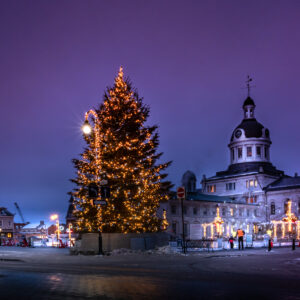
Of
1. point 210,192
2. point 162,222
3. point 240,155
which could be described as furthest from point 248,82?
point 162,222

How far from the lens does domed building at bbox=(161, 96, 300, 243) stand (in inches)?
3364

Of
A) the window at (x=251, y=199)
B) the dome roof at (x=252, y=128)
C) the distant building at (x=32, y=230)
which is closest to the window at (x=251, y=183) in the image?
the window at (x=251, y=199)

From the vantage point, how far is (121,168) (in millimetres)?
32656

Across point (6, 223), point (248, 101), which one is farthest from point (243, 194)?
point (6, 223)

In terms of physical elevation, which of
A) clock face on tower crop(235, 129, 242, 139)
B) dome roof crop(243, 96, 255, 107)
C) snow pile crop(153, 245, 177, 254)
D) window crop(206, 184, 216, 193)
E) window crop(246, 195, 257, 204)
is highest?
dome roof crop(243, 96, 255, 107)

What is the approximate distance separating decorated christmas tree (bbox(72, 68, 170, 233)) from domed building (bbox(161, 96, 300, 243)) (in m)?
45.8

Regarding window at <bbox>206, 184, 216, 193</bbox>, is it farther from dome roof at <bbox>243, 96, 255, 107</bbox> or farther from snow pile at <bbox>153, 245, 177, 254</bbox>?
snow pile at <bbox>153, 245, 177, 254</bbox>

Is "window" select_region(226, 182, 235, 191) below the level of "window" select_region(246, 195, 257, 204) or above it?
above

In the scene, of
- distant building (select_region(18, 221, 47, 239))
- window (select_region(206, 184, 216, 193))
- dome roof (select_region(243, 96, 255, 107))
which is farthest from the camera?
distant building (select_region(18, 221, 47, 239))

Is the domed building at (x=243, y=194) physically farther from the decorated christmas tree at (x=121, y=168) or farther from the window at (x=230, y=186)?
the decorated christmas tree at (x=121, y=168)

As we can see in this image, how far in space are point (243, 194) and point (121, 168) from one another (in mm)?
78404

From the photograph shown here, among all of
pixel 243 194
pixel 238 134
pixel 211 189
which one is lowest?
pixel 243 194

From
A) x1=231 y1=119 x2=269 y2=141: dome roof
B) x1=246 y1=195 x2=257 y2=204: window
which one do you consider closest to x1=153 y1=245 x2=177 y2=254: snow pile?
x1=246 y1=195 x2=257 y2=204: window

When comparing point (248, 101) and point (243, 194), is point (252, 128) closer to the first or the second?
point (248, 101)
